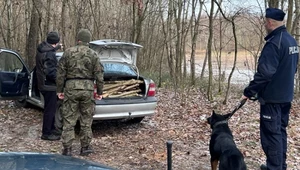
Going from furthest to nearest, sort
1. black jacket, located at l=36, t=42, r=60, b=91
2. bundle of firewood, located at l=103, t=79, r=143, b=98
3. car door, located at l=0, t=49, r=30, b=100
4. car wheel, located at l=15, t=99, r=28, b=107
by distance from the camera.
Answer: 1. car wheel, located at l=15, t=99, r=28, b=107
2. car door, located at l=0, t=49, r=30, b=100
3. bundle of firewood, located at l=103, t=79, r=143, b=98
4. black jacket, located at l=36, t=42, r=60, b=91

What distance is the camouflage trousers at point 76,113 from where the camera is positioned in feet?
19.3

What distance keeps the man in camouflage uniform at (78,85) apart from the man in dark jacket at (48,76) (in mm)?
819

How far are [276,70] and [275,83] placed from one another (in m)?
0.18

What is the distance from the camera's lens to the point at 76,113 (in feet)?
19.7

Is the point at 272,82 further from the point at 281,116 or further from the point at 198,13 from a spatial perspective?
the point at 198,13

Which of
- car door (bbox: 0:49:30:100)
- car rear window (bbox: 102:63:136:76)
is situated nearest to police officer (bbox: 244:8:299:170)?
car rear window (bbox: 102:63:136:76)

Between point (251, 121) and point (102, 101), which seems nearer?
point (102, 101)

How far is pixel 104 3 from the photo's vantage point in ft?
62.1

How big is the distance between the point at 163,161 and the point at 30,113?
14.4 feet

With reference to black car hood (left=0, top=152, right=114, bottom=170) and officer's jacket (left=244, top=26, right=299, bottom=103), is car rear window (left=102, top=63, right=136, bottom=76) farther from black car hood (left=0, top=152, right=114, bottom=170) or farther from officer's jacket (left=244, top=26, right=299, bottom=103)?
black car hood (left=0, top=152, right=114, bottom=170)

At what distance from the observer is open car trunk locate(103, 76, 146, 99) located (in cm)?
713

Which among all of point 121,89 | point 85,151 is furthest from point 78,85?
point 121,89

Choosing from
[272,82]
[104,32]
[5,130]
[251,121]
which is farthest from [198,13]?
[272,82]

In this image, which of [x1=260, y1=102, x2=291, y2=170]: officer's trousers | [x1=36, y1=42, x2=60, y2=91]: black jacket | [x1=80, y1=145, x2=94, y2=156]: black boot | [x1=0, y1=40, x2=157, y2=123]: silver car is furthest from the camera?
[x1=0, y1=40, x2=157, y2=123]: silver car
